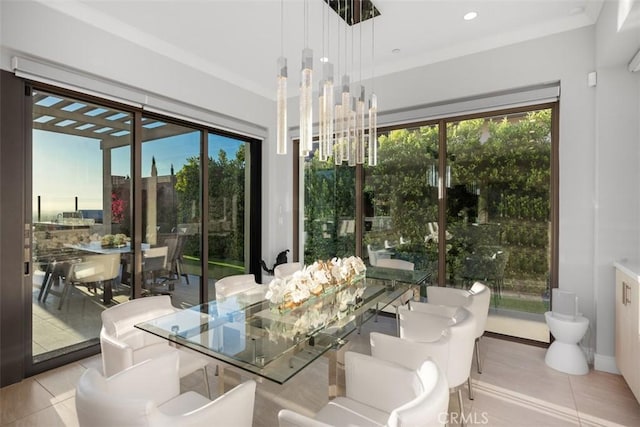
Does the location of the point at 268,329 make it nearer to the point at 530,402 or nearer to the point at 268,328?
the point at 268,328

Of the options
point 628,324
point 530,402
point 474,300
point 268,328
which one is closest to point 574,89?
point 628,324

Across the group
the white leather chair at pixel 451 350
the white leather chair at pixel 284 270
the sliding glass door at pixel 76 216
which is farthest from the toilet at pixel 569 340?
the sliding glass door at pixel 76 216

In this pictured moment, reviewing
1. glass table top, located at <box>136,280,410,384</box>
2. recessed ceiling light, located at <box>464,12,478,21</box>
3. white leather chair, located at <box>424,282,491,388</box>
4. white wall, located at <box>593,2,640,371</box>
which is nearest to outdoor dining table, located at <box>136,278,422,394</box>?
glass table top, located at <box>136,280,410,384</box>

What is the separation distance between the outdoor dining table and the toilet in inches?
59.1

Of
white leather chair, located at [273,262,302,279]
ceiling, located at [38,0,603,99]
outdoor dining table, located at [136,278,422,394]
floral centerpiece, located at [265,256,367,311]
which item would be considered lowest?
outdoor dining table, located at [136,278,422,394]

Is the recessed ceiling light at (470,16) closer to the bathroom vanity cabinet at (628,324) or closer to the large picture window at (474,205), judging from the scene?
the large picture window at (474,205)

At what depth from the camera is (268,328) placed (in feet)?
5.97

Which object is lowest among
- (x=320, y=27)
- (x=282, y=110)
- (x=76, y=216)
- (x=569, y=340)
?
(x=569, y=340)

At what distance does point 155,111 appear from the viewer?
131 inches

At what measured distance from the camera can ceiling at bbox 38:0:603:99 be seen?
106 inches

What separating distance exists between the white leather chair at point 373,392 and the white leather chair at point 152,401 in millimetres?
193

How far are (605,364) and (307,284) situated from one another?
8.66 feet

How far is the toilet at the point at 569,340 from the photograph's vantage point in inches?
105

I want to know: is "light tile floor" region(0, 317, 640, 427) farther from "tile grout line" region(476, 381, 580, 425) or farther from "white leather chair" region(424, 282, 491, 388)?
"white leather chair" region(424, 282, 491, 388)
